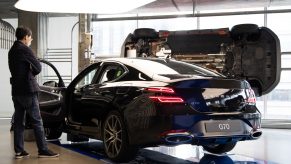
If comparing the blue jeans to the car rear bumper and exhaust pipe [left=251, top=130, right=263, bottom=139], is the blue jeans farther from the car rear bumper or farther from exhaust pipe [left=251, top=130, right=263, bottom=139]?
exhaust pipe [left=251, top=130, right=263, bottom=139]

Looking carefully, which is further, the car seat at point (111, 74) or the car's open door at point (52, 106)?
the car's open door at point (52, 106)

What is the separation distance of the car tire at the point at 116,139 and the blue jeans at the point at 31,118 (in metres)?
0.77

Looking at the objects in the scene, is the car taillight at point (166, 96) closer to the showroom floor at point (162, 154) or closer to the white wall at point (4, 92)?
the showroom floor at point (162, 154)

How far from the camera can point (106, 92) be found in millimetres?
5184

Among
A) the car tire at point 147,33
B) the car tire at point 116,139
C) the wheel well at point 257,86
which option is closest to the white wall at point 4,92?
the car tire at point 147,33

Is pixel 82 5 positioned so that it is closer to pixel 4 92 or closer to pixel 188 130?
pixel 4 92

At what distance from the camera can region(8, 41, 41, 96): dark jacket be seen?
5070 millimetres

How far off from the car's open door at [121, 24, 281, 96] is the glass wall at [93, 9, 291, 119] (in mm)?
2972

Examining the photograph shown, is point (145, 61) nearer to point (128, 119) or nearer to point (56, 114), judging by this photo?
point (128, 119)

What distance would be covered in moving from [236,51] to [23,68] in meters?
5.22

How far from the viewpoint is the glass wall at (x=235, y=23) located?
12.0m

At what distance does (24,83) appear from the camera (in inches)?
200

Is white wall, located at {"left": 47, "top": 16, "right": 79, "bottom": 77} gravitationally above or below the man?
above

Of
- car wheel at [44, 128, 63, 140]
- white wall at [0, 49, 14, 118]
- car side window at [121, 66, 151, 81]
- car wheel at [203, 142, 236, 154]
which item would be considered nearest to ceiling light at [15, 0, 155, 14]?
white wall at [0, 49, 14, 118]
